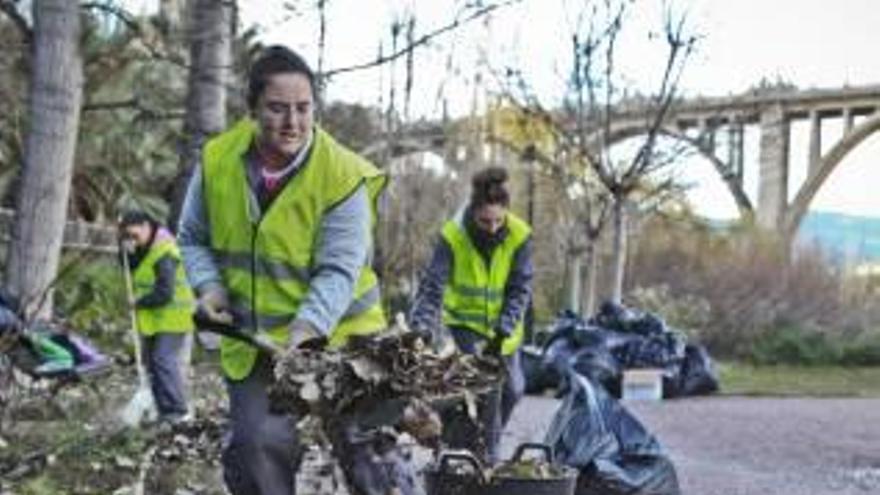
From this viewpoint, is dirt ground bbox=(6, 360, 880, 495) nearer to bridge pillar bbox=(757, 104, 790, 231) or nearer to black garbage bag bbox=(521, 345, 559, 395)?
black garbage bag bbox=(521, 345, 559, 395)

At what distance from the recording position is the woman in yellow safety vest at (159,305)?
895cm

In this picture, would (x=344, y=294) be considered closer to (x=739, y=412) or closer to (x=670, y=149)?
(x=739, y=412)

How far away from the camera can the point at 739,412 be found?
14695 millimetres

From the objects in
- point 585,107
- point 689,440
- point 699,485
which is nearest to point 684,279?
point 585,107

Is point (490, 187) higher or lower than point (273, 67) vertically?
lower

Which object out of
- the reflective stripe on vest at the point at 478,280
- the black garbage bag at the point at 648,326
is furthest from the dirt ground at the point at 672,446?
the reflective stripe on vest at the point at 478,280

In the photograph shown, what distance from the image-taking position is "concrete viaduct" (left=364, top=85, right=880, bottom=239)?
21.3m

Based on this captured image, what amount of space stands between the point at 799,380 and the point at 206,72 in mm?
13807

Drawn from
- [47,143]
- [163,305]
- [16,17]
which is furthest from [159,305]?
[16,17]

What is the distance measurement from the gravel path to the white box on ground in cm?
23

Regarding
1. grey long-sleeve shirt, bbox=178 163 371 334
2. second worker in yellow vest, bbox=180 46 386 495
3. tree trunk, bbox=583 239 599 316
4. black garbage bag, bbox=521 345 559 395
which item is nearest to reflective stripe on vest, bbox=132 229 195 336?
grey long-sleeve shirt, bbox=178 163 371 334

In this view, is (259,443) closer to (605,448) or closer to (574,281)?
(605,448)

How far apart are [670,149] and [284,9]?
37.9 ft

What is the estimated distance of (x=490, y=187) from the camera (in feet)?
22.5
